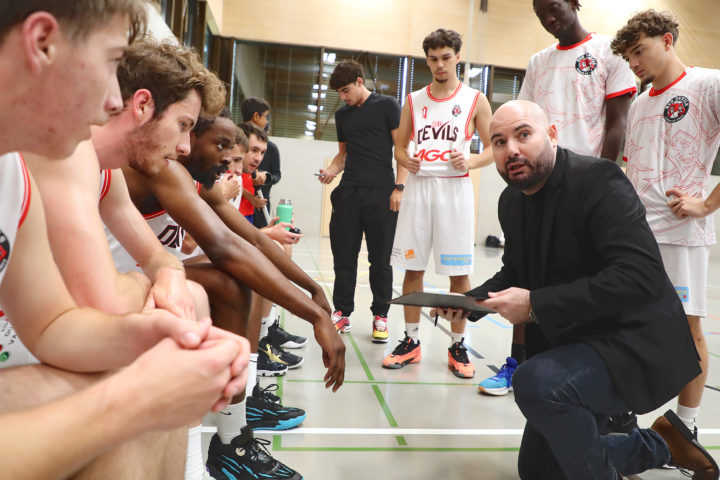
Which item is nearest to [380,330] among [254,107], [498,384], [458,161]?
[498,384]

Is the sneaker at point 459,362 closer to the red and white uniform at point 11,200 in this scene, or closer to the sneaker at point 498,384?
the sneaker at point 498,384

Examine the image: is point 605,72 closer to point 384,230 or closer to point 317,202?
point 384,230

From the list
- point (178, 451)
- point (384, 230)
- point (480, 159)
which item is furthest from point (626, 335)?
point (384, 230)

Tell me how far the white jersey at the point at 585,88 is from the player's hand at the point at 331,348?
1.77 meters

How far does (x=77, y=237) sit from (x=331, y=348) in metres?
0.76

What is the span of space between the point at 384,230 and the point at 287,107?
837 cm

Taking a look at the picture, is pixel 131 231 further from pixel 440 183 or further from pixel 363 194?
pixel 363 194

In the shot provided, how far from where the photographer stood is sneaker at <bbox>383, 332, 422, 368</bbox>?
10.7ft

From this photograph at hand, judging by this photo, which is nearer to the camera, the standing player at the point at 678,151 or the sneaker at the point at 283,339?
the standing player at the point at 678,151

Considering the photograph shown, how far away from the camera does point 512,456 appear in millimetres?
2223

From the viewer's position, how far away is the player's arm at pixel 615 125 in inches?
105

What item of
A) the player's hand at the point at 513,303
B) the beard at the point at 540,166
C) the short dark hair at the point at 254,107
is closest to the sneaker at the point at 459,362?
the player's hand at the point at 513,303

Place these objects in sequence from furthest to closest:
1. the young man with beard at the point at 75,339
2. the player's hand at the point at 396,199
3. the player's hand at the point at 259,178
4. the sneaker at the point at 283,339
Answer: the player's hand at the point at 259,178 < the player's hand at the point at 396,199 < the sneaker at the point at 283,339 < the young man with beard at the point at 75,339

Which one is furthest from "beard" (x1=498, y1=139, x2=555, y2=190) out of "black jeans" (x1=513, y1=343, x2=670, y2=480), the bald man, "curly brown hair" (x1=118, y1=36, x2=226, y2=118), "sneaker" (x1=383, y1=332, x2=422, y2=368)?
"sneaker" (x1=383, y1=332, x2=422, y2=368)
